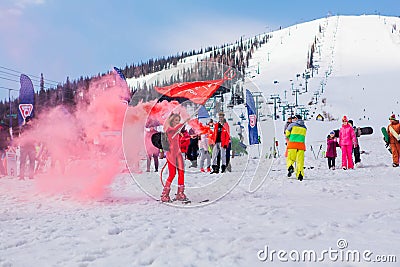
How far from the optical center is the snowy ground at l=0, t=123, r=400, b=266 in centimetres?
405

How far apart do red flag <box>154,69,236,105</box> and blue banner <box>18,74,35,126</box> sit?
35.8 feet

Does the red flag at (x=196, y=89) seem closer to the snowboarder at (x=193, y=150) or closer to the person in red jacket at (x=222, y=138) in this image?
the person in red jacket at (x=222, y=138)

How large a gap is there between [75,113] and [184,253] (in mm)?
7408

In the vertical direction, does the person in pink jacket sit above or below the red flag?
below

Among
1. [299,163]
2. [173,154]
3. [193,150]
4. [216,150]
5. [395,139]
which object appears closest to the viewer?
[173,154]

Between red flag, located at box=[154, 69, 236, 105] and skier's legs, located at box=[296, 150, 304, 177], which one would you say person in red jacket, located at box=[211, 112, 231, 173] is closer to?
skier's legs, located at box=[296, 150, 304, 177]

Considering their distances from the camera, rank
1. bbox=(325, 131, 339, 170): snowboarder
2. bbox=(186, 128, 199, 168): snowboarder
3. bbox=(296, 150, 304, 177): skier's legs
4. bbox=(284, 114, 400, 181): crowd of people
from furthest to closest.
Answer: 1. bbox=(186, 128, 199, 168): snowboarder
2. bbox=(325, 131, 339, 170): snowboarder
3. bbox=(284, 114, 400, 181): crowd of people
4. bbox=(296, 150, 304, 177): skier's legs

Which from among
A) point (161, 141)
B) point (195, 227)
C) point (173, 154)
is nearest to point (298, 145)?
point (173, 154)

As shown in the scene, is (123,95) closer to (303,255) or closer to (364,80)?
(303,255)

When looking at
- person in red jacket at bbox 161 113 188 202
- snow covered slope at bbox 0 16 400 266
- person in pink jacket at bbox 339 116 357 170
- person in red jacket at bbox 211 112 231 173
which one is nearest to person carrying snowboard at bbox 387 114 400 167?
person in pink jacket at bbox 339 116 357 170

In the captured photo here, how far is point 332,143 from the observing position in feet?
46.9

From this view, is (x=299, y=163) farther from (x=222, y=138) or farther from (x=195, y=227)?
(x=195, y=227)

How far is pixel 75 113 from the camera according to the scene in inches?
415

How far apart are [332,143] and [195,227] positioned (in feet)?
33.5
